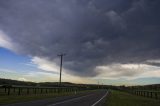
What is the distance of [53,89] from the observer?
71562 mm

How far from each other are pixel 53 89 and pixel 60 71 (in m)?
23.1

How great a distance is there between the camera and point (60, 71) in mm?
94438

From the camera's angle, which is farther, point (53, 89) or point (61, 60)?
point (61, 60)

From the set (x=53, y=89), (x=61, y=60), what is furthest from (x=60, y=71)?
(x=53, y=89)

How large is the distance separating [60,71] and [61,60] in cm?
551

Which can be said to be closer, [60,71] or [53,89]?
[53,89]

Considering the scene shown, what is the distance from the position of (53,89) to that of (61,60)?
2792 centimetres

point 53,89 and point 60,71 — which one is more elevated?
point 60,71

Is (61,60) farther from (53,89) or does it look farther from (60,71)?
(53,89)

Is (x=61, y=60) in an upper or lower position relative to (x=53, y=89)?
upper

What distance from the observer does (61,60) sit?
98750mm
